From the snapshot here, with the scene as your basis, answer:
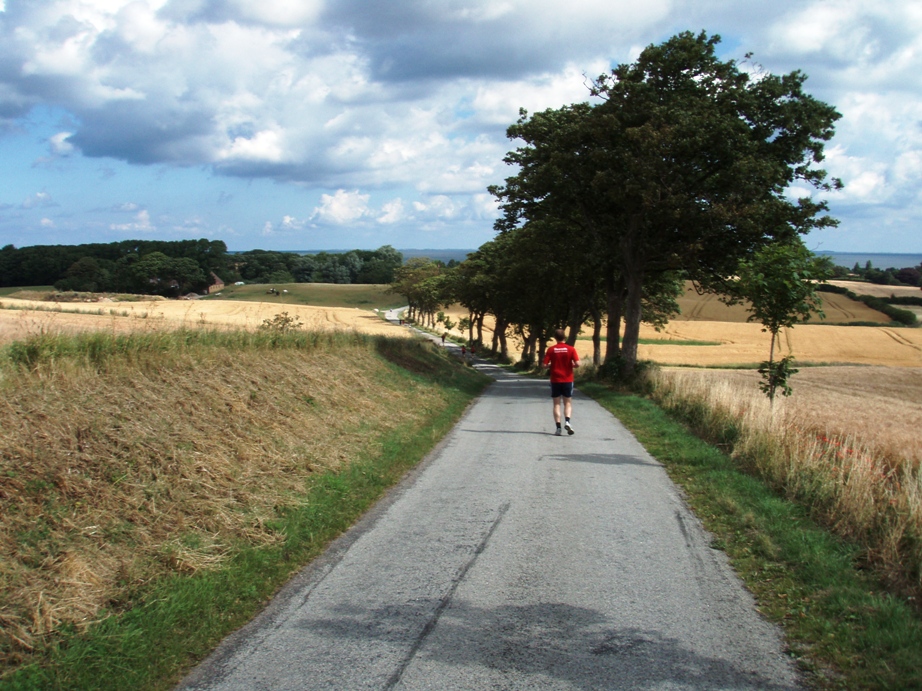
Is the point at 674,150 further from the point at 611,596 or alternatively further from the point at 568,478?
the point at 611,596

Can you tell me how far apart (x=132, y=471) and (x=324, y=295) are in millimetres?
138356

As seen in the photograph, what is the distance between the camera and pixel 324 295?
14312 cm

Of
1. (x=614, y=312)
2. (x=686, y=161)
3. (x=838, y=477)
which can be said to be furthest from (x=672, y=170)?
(x=838, y=477)

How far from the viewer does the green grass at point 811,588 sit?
4527 mm

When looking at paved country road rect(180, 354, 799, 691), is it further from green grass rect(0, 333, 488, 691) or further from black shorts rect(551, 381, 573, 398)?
black shorts rect(551, 381, 573, 398)

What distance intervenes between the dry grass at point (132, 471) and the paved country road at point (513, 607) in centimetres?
113

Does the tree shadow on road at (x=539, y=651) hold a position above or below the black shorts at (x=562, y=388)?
below

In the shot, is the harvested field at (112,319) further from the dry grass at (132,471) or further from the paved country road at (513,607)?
the paved country road at (513,607)

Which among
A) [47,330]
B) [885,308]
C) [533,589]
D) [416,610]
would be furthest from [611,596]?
[885,308]

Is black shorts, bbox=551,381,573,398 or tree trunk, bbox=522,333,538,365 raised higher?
black shorts, bbox=551,381,573,398

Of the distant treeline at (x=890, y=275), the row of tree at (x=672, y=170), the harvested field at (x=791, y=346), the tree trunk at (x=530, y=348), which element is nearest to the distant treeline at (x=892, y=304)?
the harvested field at (x=791, y=346)

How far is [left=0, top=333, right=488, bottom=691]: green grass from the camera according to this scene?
14.3ft

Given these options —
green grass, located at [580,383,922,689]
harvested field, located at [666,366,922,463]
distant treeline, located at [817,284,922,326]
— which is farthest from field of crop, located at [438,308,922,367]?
green grass, located at [580,383,922,689]

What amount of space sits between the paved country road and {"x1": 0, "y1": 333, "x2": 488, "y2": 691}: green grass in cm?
20
